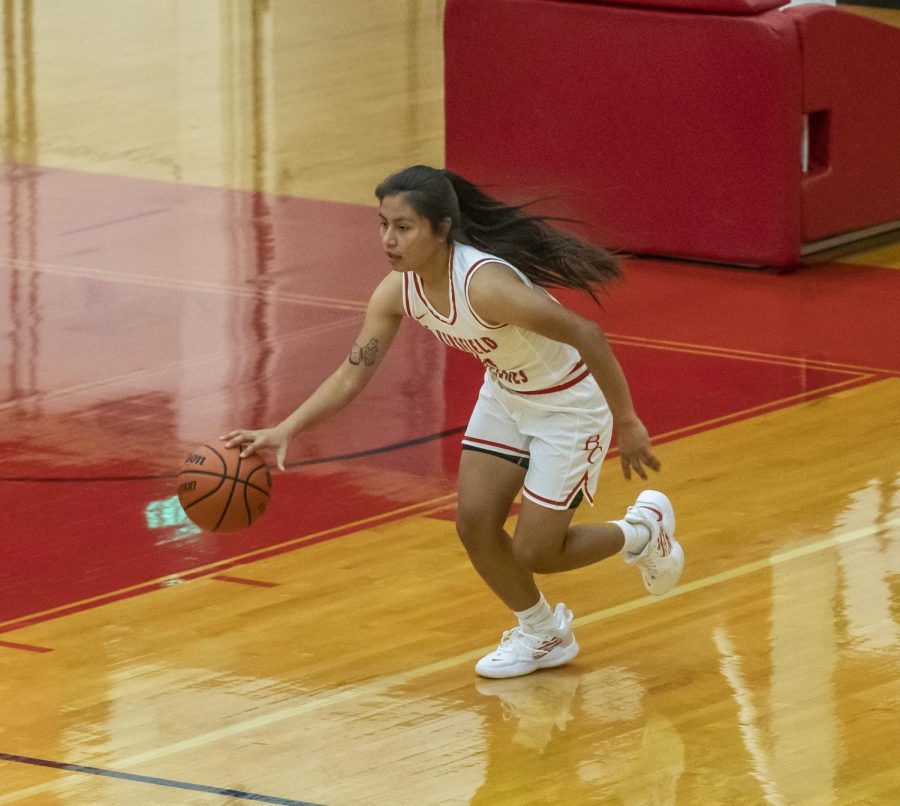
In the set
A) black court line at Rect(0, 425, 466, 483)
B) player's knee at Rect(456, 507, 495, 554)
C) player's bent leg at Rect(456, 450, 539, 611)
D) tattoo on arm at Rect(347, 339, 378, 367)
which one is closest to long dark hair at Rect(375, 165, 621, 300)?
tattoo on arm at Rect(347, 339, 378, 367)

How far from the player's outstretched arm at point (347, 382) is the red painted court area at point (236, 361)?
1244 mm

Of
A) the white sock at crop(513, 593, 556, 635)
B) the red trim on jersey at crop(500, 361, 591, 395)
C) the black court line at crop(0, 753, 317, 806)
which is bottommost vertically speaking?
the black court line at crop(0, 753, 317, 806)

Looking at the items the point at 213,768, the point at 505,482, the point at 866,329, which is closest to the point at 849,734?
the point at 505,482

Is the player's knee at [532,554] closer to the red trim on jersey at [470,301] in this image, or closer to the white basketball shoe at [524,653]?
the white basketball shoe at [524,653]

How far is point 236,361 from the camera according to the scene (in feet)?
32.0

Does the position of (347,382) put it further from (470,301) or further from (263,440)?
(470,301)

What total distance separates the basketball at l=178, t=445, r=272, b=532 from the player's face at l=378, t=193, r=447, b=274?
0.70 metres

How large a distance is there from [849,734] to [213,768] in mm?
1611

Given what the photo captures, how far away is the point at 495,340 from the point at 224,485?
2.72 feet

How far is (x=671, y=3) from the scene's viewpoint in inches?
445

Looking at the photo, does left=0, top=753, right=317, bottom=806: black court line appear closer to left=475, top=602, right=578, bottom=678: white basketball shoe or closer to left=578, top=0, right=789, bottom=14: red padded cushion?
left=475, top=602, right=578, bottom=678: white basketball shoe

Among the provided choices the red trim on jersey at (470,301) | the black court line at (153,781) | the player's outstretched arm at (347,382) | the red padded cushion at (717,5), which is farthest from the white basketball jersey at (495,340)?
the red padded cushion at (717,5)

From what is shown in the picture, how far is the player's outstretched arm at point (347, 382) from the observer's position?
5.79m

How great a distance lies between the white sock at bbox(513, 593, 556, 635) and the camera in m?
6.07
